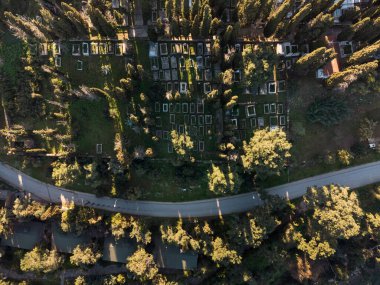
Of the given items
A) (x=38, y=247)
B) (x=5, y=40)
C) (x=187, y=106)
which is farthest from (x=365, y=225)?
(x=5, y=40)

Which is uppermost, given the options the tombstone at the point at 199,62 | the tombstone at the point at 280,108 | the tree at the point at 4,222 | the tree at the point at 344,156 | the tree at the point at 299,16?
the tree at the point at 299,16

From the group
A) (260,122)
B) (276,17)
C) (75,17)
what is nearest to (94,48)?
(75,17)

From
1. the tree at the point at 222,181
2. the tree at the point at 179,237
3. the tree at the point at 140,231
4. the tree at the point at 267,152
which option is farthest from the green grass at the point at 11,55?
the tree at the point at 267,152

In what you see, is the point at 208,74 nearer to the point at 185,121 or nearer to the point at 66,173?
the point at 185,121

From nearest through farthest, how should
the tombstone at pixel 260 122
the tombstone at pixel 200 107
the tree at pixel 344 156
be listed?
the tombstone at pixel 200 107 → the tombstone at pixel 260 122 → the tree at pixel 344 156

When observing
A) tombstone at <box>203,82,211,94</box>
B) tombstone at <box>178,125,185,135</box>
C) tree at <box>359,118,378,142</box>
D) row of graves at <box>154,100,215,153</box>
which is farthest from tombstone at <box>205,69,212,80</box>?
tree at <box>359,118,378,142</box>

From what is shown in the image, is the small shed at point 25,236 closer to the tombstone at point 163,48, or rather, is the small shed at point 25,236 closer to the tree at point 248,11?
the tombstone at point 163,48

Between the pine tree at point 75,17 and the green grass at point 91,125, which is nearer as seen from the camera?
the pine tree at point 75,17
